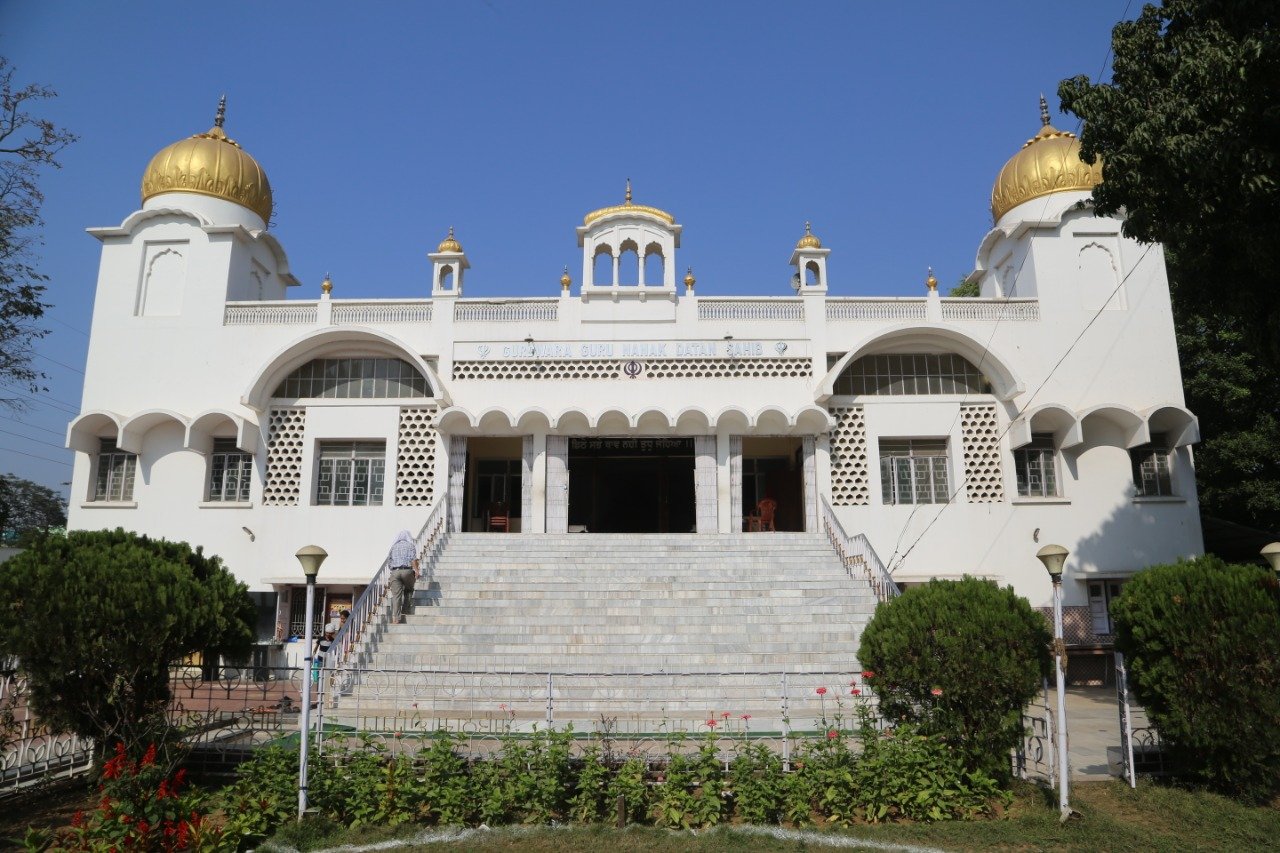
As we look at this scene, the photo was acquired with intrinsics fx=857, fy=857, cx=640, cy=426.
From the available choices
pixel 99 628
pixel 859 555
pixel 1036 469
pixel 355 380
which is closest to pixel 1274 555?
pixel 859 555

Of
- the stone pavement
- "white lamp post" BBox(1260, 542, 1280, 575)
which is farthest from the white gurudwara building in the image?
"white lamp post" BBox(1260, 542, 1280, 575)

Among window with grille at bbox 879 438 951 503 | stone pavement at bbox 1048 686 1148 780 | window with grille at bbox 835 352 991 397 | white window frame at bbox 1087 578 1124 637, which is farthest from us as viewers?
window with grille at bbox 835 352 991 397

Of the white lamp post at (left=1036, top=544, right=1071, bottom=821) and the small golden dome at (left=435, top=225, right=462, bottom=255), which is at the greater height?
the small golden dome at (left=435, top=225, right=462, bottom=255)

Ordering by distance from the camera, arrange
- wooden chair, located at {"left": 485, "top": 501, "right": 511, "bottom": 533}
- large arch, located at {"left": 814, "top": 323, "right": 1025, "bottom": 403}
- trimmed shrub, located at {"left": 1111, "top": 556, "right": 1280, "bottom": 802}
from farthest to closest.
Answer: wooden chair, located at {"left": 485, "top": 501, "right": 511, "bottom": 533}
large arch, located at {"left": 814, "top": 323, "right": 1025, "bottom": 403}
trimmed shrub, located at {"left": 1111, "top": 556, "right": 1280, "bottom": 802}

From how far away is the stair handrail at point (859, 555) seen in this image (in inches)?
469

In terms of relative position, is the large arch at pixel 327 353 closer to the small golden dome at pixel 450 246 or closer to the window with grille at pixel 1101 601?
the small golden dome at pixel 450 246

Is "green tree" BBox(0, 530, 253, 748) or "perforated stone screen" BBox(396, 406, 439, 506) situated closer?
"green tree" BBox(0, 530, 253, 748)

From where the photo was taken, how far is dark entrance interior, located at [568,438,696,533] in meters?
17.8

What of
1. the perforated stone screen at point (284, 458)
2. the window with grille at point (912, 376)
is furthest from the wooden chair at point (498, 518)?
the window with grille at point (912, 376)

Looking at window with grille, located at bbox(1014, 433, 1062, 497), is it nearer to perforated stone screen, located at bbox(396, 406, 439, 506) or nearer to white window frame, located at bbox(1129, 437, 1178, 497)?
white window frame, located at bbox(1129, 437, 1178, 497)

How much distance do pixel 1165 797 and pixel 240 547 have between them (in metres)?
14.3

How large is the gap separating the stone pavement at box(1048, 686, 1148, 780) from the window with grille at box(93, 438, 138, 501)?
15849 mm

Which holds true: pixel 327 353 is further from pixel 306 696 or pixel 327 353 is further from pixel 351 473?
pixel 306 696

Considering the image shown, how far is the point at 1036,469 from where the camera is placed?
16.0 metres
